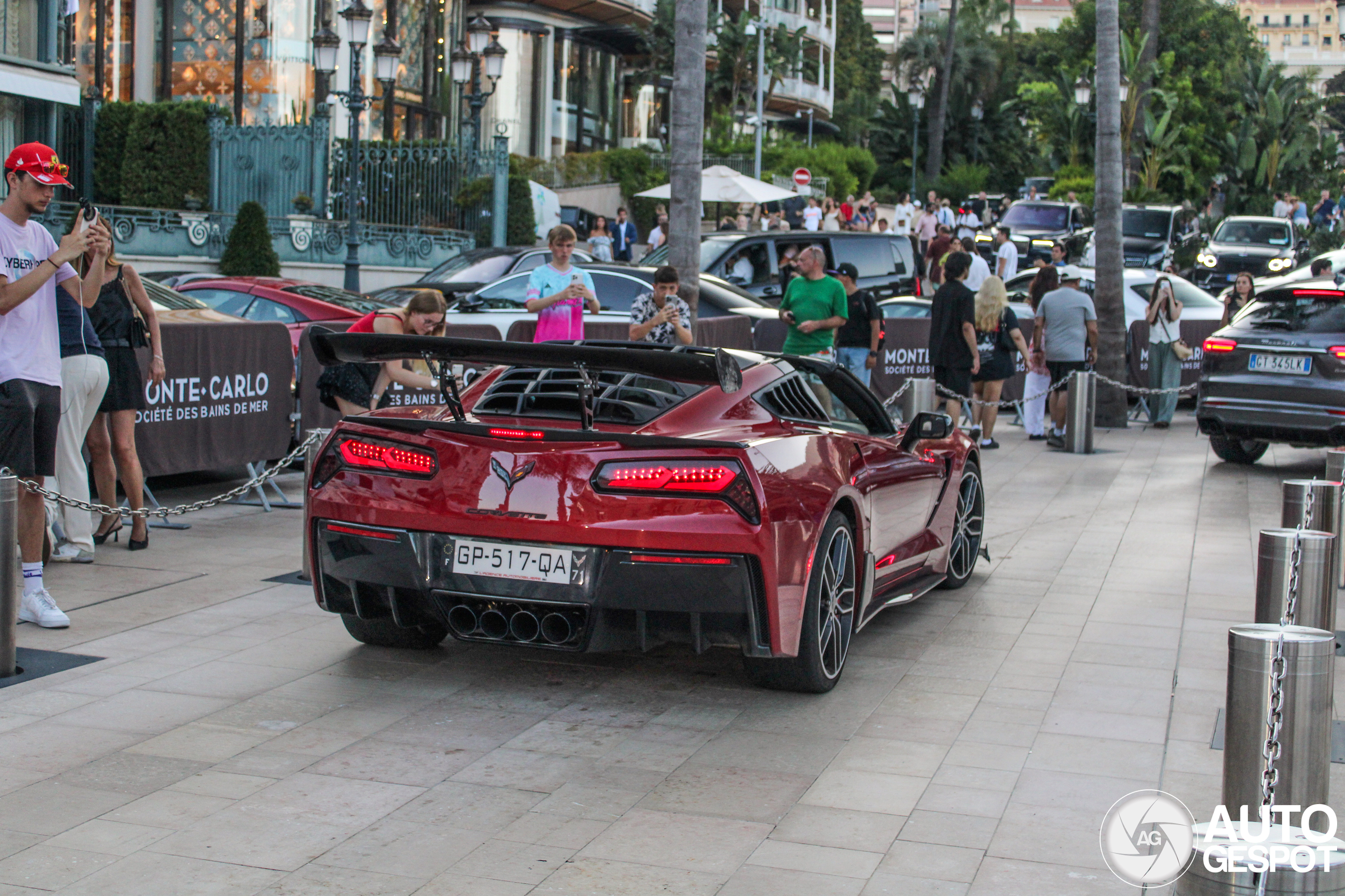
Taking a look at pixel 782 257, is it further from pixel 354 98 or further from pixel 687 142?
pixel 687 142

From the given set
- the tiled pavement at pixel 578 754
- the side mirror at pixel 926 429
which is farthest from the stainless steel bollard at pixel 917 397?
the side mirror at pixel 926 429

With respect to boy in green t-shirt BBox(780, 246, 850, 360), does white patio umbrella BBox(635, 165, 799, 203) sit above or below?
above

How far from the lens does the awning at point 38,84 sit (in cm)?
1683

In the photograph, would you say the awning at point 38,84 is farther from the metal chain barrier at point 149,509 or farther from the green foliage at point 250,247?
the metal chain barrier at point 149,509

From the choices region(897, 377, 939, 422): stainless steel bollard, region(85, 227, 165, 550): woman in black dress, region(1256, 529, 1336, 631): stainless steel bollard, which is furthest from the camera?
region(897, 377, 939, 422): stainless steel bollard

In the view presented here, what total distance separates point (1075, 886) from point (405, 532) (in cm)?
275

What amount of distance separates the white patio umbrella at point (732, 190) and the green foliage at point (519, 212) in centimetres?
392

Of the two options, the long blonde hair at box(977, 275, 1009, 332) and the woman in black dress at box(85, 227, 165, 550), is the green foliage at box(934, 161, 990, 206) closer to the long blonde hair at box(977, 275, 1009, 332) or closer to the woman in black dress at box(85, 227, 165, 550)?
the long blonde hair at box(977, 275, 1009, 332)

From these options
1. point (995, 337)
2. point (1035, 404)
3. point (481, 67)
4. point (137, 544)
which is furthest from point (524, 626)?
point (481, 67)

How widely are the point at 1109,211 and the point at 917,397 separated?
5283mm

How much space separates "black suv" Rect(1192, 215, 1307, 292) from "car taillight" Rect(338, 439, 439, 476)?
30.7m

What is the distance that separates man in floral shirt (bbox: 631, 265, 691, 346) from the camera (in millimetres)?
10742

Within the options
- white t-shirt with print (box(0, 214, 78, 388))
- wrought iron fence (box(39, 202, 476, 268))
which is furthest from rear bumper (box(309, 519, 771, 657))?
wrought iron fence (box(39, 202, 476, 268))

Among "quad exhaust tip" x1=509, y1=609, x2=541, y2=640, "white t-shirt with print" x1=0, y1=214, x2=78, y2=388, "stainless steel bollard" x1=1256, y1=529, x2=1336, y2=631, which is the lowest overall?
"quad exhaust tip" x1=509, y1=609, x2=541, y2=640
